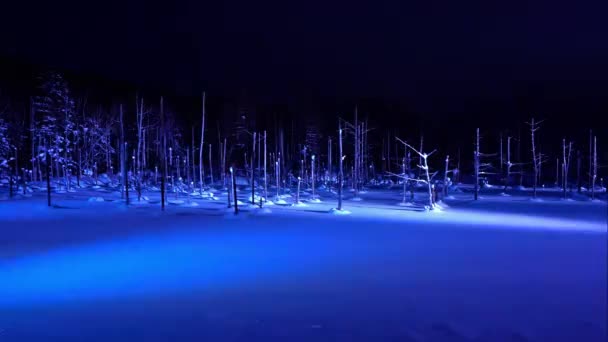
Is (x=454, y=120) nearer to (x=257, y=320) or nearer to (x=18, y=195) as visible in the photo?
(x=18, y=195)

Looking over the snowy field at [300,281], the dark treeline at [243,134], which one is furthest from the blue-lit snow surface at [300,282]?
the dark treeline at [243,134]

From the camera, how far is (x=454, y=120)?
75875 mm

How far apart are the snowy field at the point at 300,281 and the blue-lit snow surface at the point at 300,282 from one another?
0.03 meters

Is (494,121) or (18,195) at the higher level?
(494,121)

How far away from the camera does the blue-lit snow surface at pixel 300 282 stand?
602 cm

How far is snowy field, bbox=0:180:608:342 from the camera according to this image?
237 inches

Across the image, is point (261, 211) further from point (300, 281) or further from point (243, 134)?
point (243, 134)

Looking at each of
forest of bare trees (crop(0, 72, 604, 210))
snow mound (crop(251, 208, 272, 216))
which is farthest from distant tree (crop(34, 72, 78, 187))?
snow mound (crop(251, 208, 272, 216))

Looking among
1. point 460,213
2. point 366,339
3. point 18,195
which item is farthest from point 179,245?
point 18,195

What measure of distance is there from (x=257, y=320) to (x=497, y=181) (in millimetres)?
50618

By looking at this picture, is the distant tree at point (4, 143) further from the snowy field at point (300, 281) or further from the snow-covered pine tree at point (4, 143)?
the snowy field at point (300, 281)

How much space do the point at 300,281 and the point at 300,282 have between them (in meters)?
0.07

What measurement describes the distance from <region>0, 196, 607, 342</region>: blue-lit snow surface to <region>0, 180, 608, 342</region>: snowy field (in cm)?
3

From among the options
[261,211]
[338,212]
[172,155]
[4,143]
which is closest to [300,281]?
[338,212]
